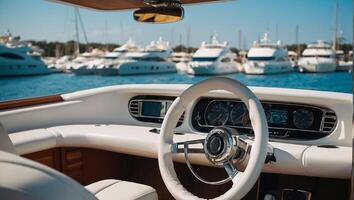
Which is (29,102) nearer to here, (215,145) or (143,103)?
(143,103)

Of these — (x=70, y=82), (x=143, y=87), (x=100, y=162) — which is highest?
(x=143, y=87)

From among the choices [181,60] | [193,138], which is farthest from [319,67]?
[193,138]

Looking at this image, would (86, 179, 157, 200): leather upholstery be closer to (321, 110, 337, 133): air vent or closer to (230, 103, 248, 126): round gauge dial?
(230, 103, 248, 126): round gauge dial

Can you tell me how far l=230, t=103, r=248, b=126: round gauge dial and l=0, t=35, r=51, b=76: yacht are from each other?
75.4ft

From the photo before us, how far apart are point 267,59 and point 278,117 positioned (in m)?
31.0

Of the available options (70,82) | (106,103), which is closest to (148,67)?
(70,82)

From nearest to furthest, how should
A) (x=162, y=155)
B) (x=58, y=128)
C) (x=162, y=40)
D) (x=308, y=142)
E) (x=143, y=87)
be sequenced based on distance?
1. (x=162, y=155)
2. (x=308, y=142)
3. (x=58, y=128)
4. (x=143, y=87)
5. (x=162, y=40)

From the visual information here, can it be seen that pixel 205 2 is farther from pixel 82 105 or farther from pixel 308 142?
pixel 82 105

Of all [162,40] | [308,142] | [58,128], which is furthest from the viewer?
[162,40]

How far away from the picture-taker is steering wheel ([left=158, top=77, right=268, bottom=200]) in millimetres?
1478

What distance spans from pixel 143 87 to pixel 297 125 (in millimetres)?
1175

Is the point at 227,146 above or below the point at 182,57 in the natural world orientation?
above

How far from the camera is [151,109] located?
9.89 feet

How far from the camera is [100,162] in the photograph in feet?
9.68
